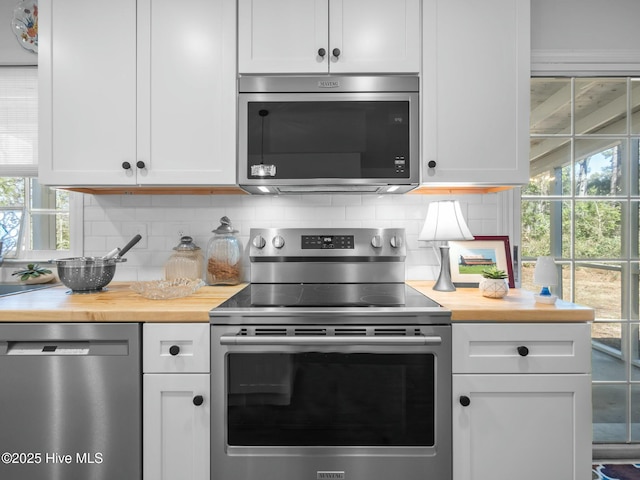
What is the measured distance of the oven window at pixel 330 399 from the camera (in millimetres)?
1398

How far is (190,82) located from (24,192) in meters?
1.24

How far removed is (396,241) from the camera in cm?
195

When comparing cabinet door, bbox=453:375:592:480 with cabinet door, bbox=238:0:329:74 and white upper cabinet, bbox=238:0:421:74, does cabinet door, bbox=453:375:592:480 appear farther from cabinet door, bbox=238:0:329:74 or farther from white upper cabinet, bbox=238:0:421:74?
cabinet door, bbox=238:0:329:74

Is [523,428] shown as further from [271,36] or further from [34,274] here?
[34,274]

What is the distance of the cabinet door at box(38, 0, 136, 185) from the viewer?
1.71 meters

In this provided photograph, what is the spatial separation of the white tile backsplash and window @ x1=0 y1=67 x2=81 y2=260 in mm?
198

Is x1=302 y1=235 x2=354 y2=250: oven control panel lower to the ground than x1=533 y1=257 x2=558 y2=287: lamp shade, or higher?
higher

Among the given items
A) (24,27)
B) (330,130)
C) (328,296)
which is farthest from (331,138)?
(24,27)

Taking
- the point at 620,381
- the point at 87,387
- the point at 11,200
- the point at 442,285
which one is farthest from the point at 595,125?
the point at 11,200

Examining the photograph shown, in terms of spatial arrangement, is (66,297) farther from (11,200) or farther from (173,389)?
(11,200)

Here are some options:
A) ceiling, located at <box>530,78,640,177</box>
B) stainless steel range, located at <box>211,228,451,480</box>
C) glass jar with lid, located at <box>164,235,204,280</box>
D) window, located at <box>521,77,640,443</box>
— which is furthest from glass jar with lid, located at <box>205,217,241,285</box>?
ceiling, located at <box>530,78,640,177</box>

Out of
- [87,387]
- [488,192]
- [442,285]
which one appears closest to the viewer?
[87,387]

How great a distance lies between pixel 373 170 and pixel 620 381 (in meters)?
1.80

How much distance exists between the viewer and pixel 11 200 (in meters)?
2.13
